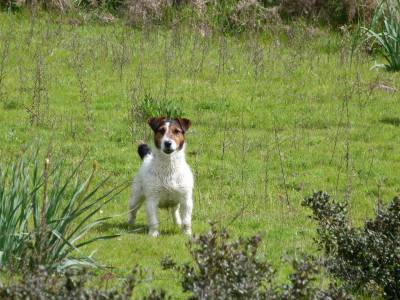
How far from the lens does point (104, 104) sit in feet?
50.9

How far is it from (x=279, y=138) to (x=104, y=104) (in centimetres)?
294

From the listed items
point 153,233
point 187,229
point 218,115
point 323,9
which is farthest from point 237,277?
point 323,9

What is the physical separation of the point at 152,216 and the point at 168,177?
1.41ft

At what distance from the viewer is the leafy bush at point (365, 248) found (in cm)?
793

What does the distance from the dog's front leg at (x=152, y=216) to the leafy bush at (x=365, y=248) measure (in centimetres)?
229

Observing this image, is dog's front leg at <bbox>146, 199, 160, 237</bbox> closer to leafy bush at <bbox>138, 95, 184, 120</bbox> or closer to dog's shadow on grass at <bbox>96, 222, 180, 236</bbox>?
dog's shadow on grass at <bbox>96, 222, 180, 236</bbox>

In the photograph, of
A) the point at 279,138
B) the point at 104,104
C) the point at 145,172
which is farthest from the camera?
the point at 104,104

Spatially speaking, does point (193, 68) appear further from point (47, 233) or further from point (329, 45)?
point (47, 233)

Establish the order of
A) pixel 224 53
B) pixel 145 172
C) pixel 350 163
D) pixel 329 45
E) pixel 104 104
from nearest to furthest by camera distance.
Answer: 1. pixel 145 172
2. pixel 350 163
3. pixel 104 104
4. pixel 224 53
5. pixel 329 45

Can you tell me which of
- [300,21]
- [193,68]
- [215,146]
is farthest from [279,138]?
[300,21]

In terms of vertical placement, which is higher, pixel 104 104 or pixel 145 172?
pixel 145 172

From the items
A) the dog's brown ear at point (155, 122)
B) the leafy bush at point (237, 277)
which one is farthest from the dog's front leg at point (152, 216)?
the leafy bush at point (237, 277)

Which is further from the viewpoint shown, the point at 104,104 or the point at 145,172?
the point at 104,104

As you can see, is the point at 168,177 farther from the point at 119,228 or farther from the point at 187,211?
the point at 119,228
